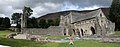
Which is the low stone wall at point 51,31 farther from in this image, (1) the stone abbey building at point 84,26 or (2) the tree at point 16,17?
(2) the tree at point 16,17

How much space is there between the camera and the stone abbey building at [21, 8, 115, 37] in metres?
83.2

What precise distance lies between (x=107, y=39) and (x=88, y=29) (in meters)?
44.2

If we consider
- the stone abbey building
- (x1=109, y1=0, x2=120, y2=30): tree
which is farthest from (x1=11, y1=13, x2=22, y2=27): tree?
(x1=109, y1=0, x2=120, y2=30): tree

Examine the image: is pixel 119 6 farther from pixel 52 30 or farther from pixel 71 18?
pixel 52 30

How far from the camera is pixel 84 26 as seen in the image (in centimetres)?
9356

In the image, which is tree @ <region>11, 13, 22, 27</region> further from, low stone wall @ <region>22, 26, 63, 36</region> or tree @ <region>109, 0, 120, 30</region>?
tree @ <region>109, 0, 120, 30</region>

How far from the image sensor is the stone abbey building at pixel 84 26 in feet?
273

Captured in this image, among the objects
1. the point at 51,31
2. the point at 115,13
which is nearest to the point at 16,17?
the point at 51,31

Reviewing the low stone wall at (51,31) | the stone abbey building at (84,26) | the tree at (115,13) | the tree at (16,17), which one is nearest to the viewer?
the stone abbey building at (84,26)

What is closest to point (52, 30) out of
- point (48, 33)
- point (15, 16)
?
point (48, 33)

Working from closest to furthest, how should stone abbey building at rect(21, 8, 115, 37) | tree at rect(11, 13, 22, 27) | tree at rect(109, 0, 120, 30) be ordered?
stone abbey building at rect(21, 8, 115, 37) → tree at rect(109, 0, 120, 30) → tree at rect(11, 13, 22, 27)

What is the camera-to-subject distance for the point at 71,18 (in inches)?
Result: 4117

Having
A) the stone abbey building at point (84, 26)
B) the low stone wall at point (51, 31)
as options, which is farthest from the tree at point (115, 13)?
the low stone wall at point (51, 31)

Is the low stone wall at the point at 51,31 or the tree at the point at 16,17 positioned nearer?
the low stone wall at the point at 51,31
